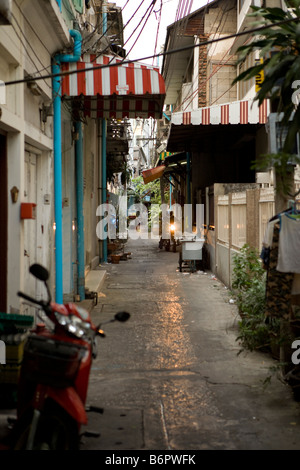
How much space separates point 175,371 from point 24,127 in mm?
3853

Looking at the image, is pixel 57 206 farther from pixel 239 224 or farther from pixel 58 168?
pixel 239 224

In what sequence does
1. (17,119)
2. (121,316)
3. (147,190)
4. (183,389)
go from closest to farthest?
(121,316) < (183,389) < (17,119) < (147,190)

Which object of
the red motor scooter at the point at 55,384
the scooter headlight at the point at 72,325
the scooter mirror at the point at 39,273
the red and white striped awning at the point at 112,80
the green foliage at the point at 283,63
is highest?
the red and white striped awning at the point at 112,80

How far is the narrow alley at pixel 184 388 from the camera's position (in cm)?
455

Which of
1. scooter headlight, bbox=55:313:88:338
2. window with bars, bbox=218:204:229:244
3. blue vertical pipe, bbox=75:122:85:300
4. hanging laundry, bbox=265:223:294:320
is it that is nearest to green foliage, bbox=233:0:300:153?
hanging laundry, bbox=265:223:294:320

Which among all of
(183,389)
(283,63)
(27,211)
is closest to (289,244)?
(283,63)

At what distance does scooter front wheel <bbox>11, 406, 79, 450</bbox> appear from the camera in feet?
11.8

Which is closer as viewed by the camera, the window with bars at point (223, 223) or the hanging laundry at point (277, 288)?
the hanging laundry at point (277, 288)

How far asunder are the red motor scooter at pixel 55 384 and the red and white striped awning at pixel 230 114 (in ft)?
39.7

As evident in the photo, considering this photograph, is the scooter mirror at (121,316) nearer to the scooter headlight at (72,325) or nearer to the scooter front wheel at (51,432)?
the scooter headlight at (72,325)

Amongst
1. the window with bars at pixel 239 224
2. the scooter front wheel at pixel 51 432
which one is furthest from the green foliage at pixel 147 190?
the scooter front wheel at pixel 51 432

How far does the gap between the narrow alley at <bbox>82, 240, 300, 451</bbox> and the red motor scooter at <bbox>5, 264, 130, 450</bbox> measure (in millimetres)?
810

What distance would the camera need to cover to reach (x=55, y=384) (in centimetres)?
358

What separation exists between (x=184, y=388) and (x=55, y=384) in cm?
268
